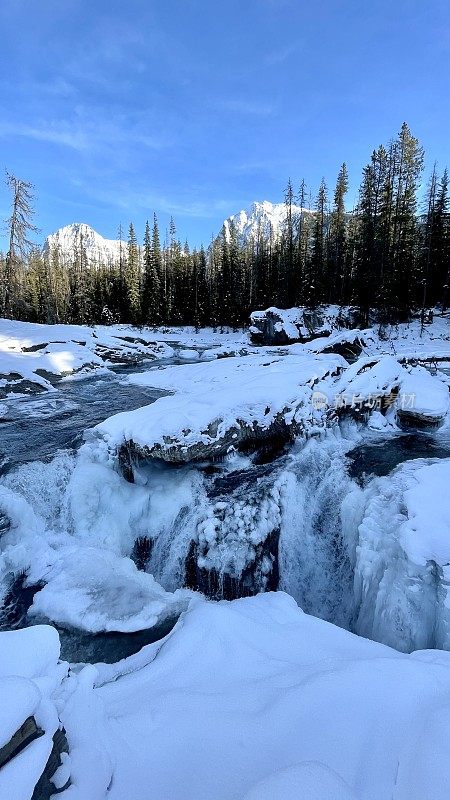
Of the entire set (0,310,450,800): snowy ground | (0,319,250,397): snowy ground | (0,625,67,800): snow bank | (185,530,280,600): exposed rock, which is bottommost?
(185,530,280,600): exposed rock

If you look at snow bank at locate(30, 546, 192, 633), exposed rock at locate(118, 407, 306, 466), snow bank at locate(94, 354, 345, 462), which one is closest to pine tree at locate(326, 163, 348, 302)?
snow bank at locate(94, 354, 345, 462)

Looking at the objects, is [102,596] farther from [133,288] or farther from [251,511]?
[133,288]

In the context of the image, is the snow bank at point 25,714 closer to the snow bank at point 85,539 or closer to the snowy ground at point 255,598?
the snowy ground at point 255,598

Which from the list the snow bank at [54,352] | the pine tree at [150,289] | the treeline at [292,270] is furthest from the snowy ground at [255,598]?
the pine tree at [150,289]

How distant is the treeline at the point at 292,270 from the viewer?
29.5 m

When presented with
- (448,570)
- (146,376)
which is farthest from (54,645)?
(146,376)

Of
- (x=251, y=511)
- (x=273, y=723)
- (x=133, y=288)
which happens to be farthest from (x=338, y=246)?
(x=273, y=723)

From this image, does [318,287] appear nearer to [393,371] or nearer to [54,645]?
[393,371]

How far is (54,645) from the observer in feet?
10.1

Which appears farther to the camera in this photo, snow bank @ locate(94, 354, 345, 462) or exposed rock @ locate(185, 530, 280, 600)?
snow bank @ locate(94, 354, 345, 462)

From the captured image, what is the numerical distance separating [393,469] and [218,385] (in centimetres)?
539

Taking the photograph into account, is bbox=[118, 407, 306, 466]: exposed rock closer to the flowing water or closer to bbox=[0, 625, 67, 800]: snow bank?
the flowing water

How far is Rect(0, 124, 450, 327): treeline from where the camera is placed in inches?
1160

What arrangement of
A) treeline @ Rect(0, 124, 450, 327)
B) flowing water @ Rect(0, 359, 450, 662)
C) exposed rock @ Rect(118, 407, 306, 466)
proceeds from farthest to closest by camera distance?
treeline @ Rect(0, 124, 450, 327)
exposed rock @ Rect(118, 407, 306, 466)
flowing water @ Rect(0, 359, 450, 662)
